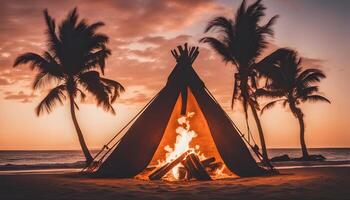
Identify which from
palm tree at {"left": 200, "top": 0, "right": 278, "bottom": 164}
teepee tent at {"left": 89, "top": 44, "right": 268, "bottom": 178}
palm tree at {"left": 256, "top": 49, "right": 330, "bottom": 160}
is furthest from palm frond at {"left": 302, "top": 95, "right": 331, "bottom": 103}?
teepee tent at {"left": 89, "top": 44, "right": 268, "bottom": 178}

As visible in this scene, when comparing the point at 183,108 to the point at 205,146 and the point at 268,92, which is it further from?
the point at 268,92

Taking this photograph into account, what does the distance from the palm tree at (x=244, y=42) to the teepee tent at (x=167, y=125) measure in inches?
300

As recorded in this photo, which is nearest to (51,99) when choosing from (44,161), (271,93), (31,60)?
(31,60)

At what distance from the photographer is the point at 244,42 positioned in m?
23.1

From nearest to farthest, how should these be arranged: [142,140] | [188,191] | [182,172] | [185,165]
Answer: [188,191] < [185,165] < [182,172] < [142,140]

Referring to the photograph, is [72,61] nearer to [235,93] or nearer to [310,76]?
[235,93]

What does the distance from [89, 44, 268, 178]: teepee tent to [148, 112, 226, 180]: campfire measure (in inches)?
21.1

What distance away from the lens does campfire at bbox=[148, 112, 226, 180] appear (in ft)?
45.2

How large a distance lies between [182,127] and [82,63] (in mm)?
11676

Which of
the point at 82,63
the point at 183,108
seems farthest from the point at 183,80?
the point at 82,63

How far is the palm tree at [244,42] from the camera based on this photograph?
2316cm

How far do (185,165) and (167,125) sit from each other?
1.70 meters

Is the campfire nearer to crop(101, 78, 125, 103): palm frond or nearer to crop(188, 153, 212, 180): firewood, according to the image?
crop(188, 153, 212, 180): firewood

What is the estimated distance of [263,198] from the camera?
9.44 m
